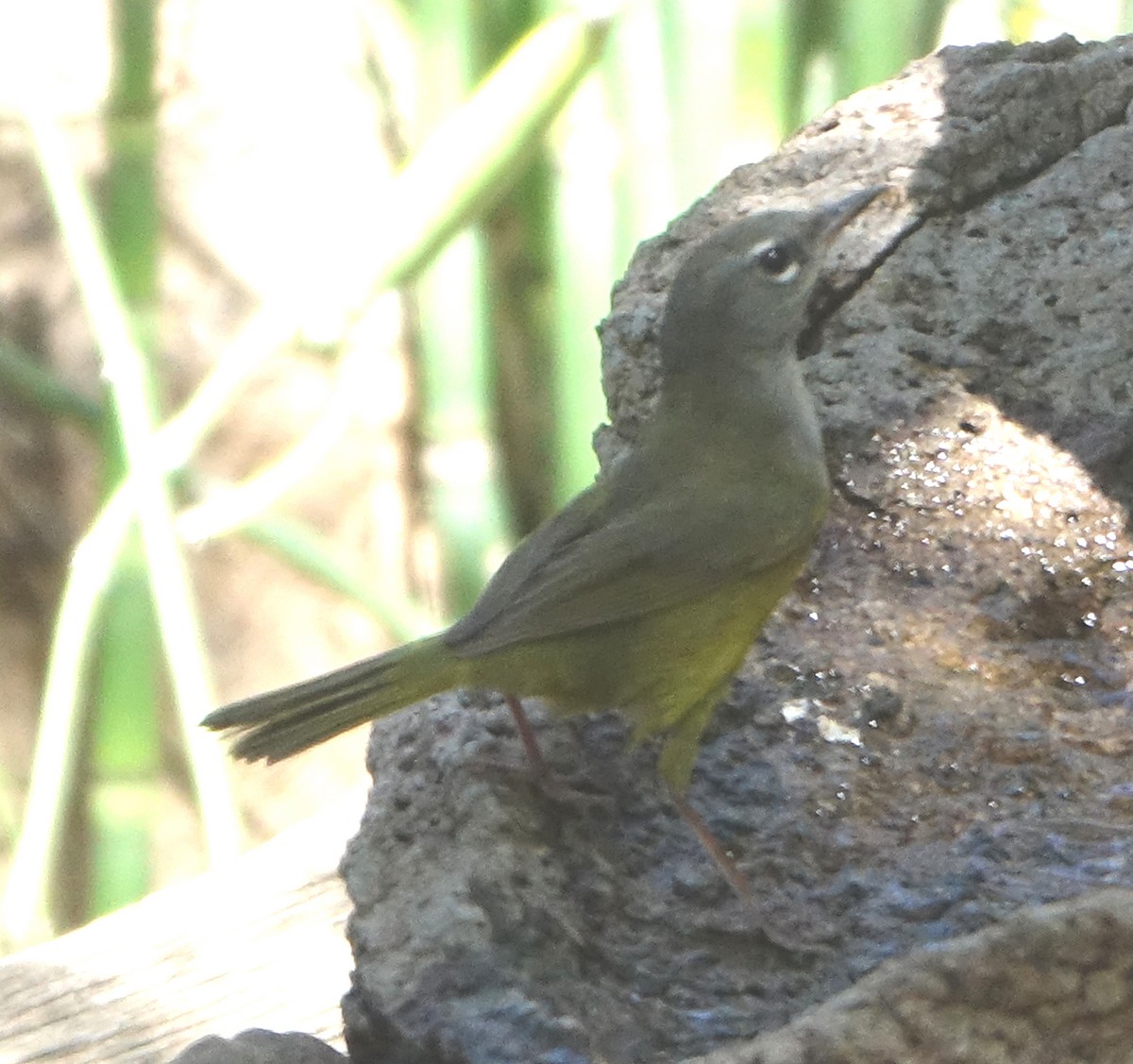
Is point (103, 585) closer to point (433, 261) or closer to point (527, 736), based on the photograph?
point (433, 261)

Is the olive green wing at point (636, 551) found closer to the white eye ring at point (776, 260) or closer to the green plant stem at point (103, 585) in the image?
the white eye ring at point (776, 260)

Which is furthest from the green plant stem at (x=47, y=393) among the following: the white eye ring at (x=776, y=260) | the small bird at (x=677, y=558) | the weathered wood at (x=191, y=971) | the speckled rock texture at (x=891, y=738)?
the white eye ring at (x=776, y=260)

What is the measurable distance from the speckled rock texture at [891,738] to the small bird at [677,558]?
0.36ft

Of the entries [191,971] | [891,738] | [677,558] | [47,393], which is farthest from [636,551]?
[47,393]

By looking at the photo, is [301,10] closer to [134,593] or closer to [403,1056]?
[134,593]

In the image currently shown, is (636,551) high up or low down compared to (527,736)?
up

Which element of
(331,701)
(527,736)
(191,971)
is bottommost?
(191,971)

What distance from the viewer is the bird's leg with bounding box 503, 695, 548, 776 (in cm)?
244

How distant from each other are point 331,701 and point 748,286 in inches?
37.3

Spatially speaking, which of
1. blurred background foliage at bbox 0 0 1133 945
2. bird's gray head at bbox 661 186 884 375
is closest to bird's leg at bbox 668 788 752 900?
bird's gray head at bbox 661 186 884 375

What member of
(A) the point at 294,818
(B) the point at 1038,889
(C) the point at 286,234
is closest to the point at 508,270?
(C) the point at 286,234

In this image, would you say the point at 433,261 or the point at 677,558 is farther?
the point at 433,261

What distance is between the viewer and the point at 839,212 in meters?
2.84

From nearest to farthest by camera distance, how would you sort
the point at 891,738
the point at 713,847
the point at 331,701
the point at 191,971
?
the point at 713,847
the point at 331,701
the point at 891,738
the point at 191,971
